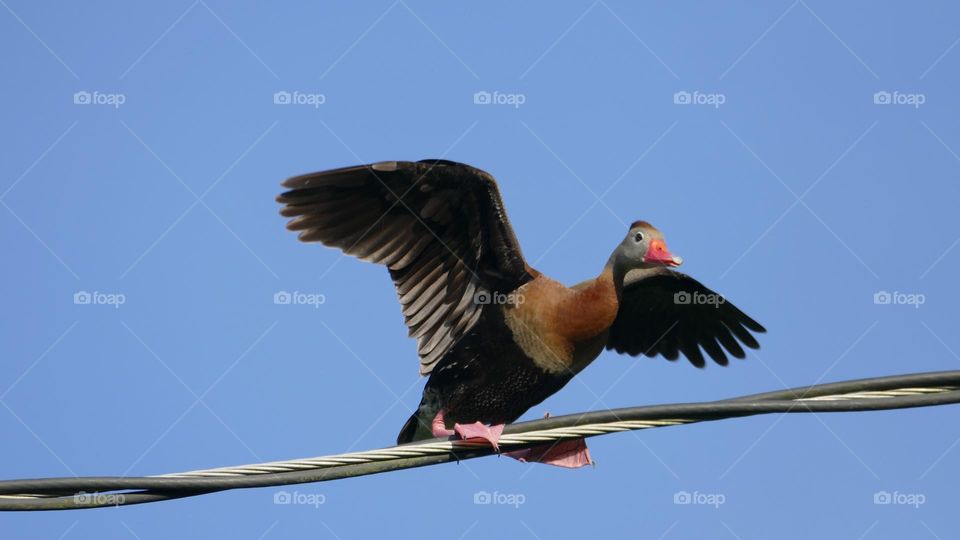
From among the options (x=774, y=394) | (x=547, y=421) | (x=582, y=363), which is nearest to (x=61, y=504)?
(x=547, y=421)

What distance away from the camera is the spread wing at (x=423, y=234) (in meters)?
7.76

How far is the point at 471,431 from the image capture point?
643cm

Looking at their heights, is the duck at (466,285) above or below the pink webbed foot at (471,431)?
above

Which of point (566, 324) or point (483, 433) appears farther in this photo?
point (566, 324)

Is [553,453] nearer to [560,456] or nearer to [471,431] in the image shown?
[560,456]

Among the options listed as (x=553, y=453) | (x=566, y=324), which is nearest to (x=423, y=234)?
(x=566, y=324)

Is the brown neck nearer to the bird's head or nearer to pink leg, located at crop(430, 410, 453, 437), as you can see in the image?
the bird's head

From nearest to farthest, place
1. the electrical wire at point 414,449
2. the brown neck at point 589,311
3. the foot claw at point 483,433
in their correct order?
the electrical wire at point 414,449 → the foot claw at point 483,433 → the brown neck at point 589,311

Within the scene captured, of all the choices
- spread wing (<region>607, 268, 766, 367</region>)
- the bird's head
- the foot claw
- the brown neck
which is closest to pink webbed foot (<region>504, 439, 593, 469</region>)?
the brown neck

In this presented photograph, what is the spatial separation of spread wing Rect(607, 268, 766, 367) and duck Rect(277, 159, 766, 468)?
1.10 m

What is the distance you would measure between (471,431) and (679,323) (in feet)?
9.56

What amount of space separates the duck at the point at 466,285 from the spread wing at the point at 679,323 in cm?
110

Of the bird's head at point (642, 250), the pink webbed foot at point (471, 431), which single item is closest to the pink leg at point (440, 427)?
the pink webbed foot at point (471, 431)

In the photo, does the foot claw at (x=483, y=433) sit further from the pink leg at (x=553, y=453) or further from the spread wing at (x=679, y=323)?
the spread wing at (x=679, y=323)
